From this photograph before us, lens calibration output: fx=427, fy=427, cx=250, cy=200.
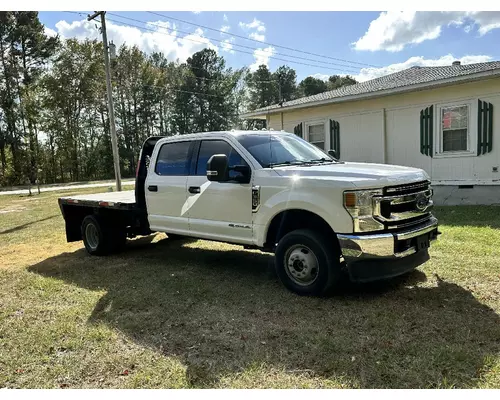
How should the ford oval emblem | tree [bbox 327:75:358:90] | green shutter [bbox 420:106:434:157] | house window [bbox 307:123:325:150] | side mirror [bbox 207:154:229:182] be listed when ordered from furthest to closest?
tree [bbox 327:75:358:90] < house window [bbox 307:123:325:150] < green shutter [bbox 420:106:434:157] < side mirror [bbox 207:154:229:182] < the ford oval emblem

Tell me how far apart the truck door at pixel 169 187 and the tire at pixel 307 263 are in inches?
66.5

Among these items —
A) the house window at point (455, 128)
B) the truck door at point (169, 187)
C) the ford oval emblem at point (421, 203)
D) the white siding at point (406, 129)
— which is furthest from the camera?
the house window at point (455, 128)

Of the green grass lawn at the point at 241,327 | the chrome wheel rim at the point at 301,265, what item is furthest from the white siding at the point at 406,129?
the chrome wheel rim at the point at 301,265

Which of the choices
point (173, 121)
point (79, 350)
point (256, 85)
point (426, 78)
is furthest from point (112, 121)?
point (256, 85)

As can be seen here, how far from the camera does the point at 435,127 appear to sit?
11242 mm

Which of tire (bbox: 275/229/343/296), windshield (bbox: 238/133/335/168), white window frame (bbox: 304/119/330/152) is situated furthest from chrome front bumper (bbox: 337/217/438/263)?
white window frame (bbox: 304/119/330/152)

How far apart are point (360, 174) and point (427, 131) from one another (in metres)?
7.92

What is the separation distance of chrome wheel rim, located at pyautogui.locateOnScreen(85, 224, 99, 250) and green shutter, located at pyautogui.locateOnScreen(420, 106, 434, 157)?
863 cm

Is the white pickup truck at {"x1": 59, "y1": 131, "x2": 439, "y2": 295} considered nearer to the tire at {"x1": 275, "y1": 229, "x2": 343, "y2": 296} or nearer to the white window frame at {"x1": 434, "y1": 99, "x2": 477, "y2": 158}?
the tire at {"x1": 275, "y1": 229, "x2": 343, "y2": 296}

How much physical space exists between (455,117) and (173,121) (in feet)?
125

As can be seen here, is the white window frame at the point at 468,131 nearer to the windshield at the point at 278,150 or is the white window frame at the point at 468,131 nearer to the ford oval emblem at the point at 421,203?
the windshield at the point at 278,150

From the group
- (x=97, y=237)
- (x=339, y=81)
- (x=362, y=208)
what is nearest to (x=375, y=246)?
(x=362, y=208)

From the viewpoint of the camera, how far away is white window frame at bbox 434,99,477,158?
34.8 feet

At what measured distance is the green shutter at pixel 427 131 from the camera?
11281mm
